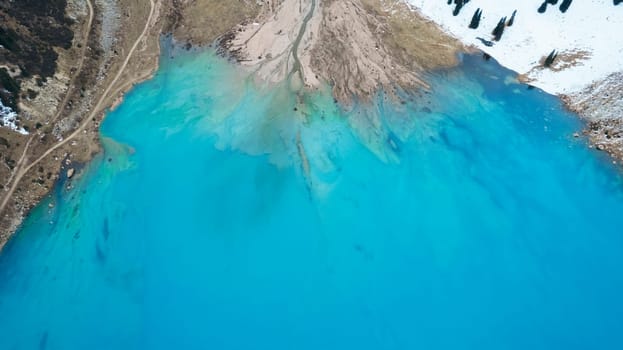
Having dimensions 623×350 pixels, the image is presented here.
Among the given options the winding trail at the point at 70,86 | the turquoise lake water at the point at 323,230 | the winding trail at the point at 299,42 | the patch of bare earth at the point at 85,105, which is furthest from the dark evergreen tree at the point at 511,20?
the winding trail at the point at 70,86

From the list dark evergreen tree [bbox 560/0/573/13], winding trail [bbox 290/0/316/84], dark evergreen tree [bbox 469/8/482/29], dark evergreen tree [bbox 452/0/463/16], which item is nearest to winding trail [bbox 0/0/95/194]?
winding trail [bbox 290/0/316/84]

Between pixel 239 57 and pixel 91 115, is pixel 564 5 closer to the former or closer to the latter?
pixel 239 57

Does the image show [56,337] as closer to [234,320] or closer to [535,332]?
[234,320]

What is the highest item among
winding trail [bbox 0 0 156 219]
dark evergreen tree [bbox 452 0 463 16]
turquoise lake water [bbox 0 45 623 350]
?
dark evergreen tree [bbox 452 0 463 16]

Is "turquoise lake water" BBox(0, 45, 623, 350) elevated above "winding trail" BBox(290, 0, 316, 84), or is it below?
below

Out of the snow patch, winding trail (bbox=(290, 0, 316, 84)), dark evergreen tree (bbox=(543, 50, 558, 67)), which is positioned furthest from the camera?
winding trail (bbox=(290, 0, 316, 84))

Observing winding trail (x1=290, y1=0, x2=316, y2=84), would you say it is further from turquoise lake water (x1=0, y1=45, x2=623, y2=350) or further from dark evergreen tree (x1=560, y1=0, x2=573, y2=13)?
dark evergreen tree (x1=560, y1=0, x2=573, y2=13)

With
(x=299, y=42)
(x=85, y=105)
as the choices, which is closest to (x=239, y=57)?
(x=299, y=42)

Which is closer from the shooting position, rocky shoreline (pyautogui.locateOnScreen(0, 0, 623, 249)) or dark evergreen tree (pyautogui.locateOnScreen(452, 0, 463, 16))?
rocky shoreline (pyautogui.locateOnScreen(0, 0, 623, 249))

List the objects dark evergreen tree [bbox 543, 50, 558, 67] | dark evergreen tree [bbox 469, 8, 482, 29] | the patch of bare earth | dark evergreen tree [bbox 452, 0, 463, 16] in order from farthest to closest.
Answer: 1. dark evergreen tree [bbox 452, 0, 463, 16]
2. dark evergreen tree [bbox 469, 8, 482, 29]
3. dark evergreen tree [bbox 543, 50, 558, 67]
4. the patch of bare earth
